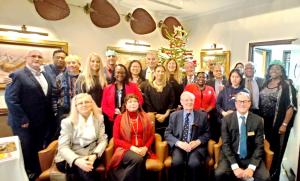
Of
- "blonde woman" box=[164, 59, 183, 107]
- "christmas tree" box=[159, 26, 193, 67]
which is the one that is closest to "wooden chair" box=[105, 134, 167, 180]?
"blonde woman" box=[164, 59, 183, 107]

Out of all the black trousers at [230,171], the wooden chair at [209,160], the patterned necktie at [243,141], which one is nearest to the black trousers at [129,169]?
the wooden chair at [209,160]

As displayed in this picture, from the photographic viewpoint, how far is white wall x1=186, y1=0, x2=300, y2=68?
402 cm

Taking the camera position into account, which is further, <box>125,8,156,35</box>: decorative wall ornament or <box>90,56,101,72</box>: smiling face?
<box>125,8,156,35</box>: decorative wall ornament

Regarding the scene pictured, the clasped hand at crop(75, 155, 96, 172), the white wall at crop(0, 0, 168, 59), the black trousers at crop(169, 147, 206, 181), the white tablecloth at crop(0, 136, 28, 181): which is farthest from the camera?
the white wall at crop(0, 0, 168, 59)

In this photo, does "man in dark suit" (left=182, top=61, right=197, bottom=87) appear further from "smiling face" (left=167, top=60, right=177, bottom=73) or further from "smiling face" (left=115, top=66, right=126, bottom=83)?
"smiling face" (left=115, top=66, right=126, bottom=83)

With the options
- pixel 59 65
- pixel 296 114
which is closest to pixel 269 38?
pixel 296 114

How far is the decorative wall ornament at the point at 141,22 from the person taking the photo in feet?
15.9

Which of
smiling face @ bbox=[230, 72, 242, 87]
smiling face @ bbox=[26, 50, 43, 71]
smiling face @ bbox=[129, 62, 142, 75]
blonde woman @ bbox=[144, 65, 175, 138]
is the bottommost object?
blonde woman @ bbox=[144, 65, 175, 138]

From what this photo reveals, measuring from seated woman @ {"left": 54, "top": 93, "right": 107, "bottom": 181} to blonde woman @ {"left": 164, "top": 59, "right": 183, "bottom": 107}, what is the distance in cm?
127

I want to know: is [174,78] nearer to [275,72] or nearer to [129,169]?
[275,72]

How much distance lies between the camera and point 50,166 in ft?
7.36

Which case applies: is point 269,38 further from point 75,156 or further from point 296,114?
point 75,156

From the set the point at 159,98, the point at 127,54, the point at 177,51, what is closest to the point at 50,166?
the point at 159,98

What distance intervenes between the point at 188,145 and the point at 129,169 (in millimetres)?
672
